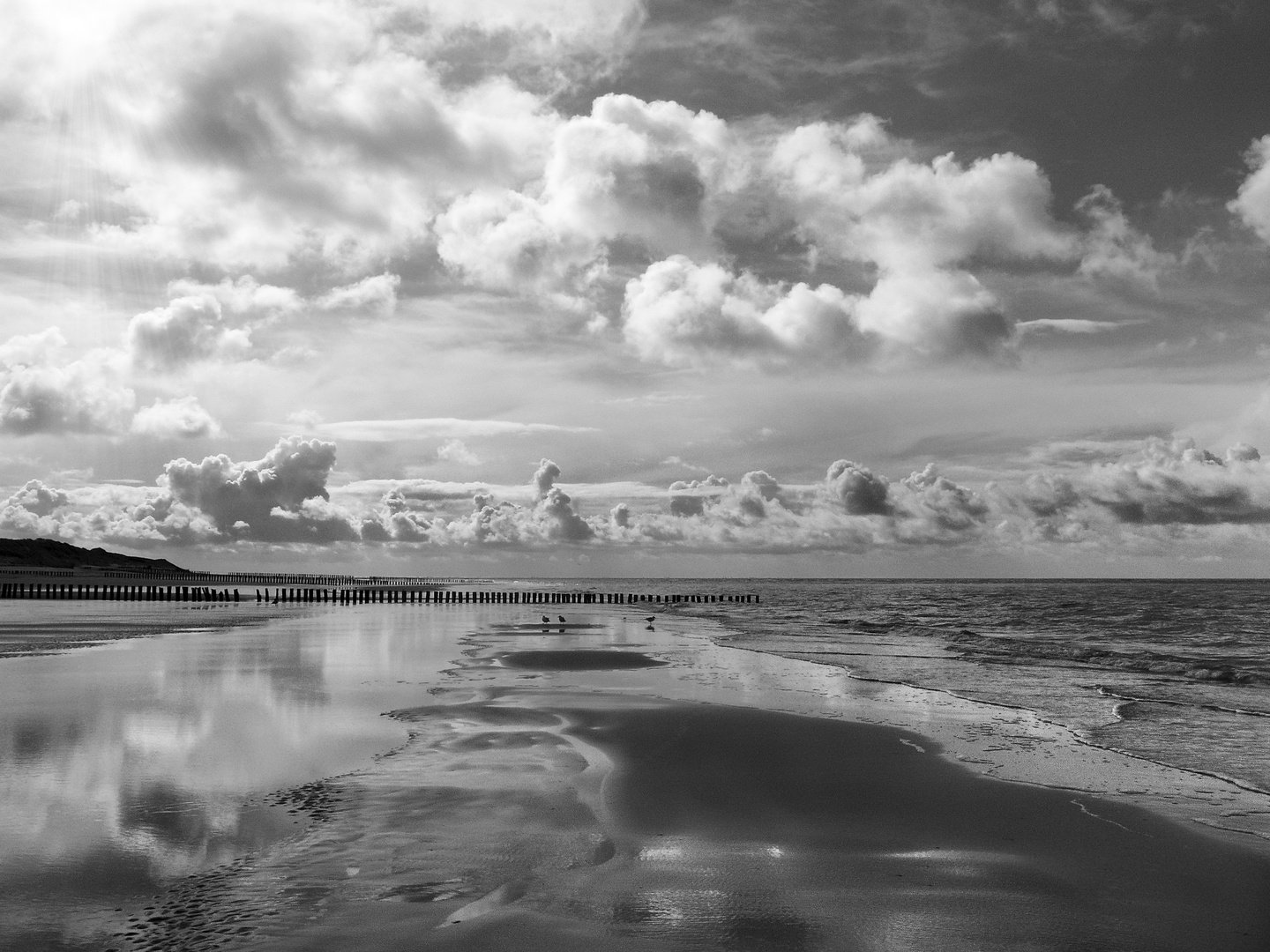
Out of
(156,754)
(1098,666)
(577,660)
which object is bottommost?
(1098,666)

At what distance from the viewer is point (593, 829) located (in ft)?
33.0

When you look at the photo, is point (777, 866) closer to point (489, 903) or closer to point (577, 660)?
point (489, 903)

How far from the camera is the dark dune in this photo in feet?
93.6

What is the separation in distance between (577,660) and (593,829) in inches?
840

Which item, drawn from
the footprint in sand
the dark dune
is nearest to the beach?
the footprint in sand

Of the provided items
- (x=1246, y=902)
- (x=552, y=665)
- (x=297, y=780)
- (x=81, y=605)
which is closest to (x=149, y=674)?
(x=552, y=665)

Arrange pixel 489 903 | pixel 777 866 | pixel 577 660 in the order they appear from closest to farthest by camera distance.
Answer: pixel 489 903 < pixel 777 866 < pixel 577 660

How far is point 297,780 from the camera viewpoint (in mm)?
11844

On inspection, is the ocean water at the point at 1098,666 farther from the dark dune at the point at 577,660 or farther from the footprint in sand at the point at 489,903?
the footprint in sand at the point at 489,903

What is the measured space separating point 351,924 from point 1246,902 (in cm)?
794

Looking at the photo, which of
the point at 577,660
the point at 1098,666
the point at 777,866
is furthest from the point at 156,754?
the point at 1098,666

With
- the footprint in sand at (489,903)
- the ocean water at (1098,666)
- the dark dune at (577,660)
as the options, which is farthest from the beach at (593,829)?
the dark dune at (577,660)

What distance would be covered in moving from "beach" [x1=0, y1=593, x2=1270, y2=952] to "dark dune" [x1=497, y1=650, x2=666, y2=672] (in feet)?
27.1

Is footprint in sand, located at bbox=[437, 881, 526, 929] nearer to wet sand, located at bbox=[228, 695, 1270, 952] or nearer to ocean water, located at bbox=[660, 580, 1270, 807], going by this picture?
wet sand, located at bbox=[228, 695, 1270, 952]
